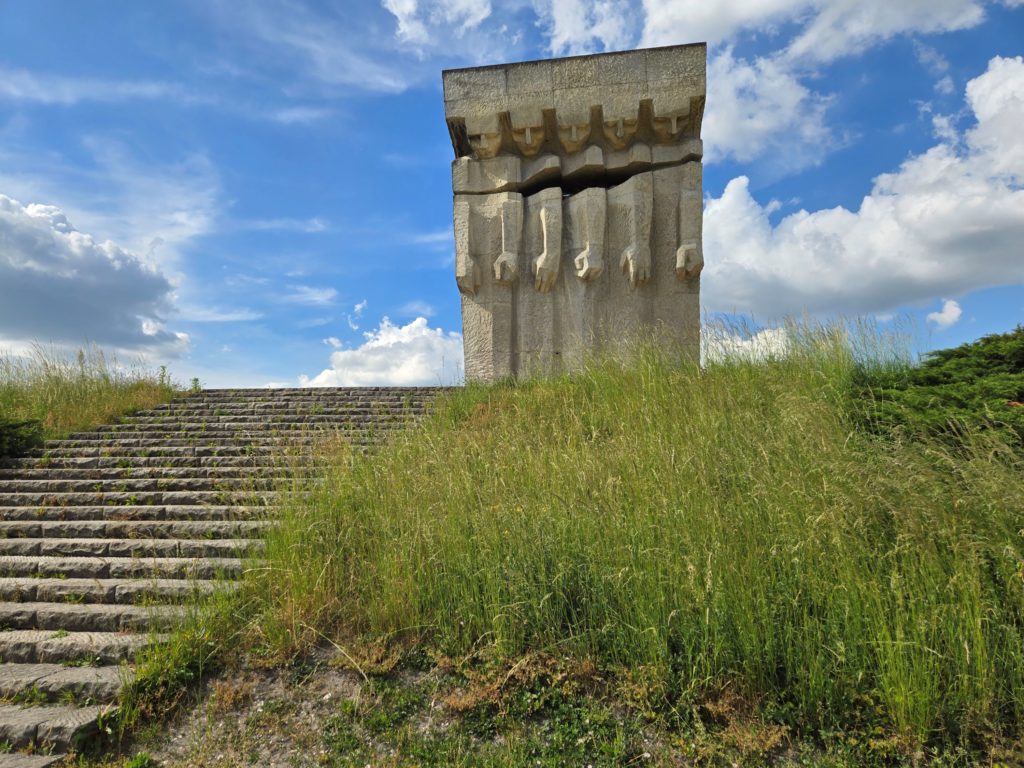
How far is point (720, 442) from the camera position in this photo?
4391 millimetres

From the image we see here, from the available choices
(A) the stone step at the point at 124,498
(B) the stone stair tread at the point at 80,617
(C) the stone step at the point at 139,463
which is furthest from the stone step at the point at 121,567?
(C) the stone step at the point at 139,463

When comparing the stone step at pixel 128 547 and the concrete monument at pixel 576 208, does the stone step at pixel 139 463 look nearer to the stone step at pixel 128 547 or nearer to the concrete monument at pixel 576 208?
the stone step at pixel 128 547

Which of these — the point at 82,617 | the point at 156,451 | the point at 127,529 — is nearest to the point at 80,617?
the point at 82,617

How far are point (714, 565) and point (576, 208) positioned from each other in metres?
6.61

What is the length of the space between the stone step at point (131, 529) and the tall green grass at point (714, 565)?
62 cm

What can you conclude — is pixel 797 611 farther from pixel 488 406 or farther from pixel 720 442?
pixel 488 406

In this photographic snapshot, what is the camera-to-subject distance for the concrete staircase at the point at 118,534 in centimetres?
319

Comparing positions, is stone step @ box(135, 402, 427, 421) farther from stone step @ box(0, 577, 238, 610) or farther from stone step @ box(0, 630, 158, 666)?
stone step @ box(0, 630, 158, 666)

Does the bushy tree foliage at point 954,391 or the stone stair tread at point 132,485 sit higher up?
the bushy tree foliage at point 954,391

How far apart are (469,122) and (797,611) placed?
7868 millimetres

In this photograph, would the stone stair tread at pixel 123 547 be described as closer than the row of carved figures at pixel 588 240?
Yes

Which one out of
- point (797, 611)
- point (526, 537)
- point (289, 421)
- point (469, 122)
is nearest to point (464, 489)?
point (526, 537)

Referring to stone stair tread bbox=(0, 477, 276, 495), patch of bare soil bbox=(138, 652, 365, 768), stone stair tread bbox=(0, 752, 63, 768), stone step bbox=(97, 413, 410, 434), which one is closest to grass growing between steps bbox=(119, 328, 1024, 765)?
patch of bare soil bbox=(138, 652, 365, 768)

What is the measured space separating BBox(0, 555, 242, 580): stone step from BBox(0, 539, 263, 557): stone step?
8 cm
